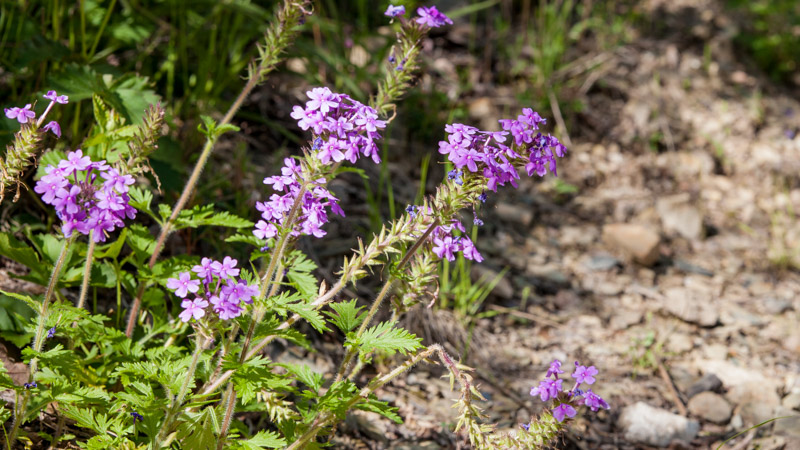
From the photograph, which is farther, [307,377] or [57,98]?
[307,377]

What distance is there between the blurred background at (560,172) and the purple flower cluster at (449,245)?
135 mm

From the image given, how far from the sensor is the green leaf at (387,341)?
1721 millimetres

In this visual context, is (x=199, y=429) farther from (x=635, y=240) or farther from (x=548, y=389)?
(x=635, y=240)

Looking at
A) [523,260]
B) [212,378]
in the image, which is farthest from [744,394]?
[212,378]

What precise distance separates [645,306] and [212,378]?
2.50 meters

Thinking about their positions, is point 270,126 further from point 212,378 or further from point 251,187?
point 212,378

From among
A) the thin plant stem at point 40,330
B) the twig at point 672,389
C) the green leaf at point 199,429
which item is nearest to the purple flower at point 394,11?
the thin plant stem at point 40,330

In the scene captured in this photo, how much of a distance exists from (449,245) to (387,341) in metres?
0.28

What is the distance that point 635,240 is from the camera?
398cm

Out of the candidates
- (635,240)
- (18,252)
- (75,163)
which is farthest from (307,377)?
(635,240)

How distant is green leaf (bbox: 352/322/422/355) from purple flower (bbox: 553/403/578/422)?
0.37 meters

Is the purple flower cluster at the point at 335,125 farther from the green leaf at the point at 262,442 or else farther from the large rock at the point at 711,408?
the large rock at the point at 711,408

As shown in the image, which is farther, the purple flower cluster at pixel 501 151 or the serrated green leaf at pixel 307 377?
the serrated green leaf at pixel 307 377

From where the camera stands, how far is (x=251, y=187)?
128 inches
